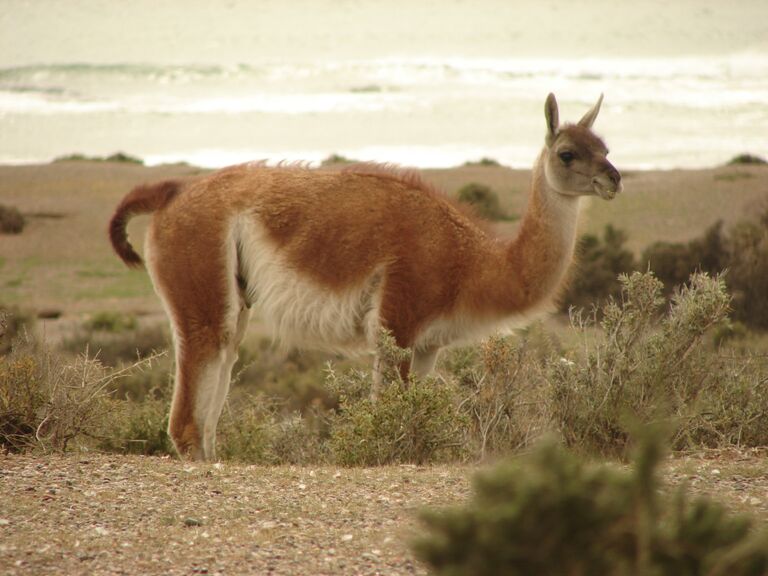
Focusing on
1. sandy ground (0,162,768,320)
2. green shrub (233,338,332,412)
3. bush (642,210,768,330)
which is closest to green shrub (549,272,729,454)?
green shrub (233,338,332,412)

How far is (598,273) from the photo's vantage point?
76.5 ft

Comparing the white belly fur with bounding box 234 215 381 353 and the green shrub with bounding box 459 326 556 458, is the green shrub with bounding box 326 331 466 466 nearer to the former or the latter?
the green shrub with bounding box 459 326 556 458

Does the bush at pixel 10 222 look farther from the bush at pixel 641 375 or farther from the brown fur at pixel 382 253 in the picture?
the bush at pixel 641 375

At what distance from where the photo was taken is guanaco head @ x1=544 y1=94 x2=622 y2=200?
8117 millimetres

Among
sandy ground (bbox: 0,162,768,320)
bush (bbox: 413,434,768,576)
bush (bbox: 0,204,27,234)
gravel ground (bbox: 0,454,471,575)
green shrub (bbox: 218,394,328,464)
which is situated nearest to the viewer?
bush (bbox: 413,434,768,576)

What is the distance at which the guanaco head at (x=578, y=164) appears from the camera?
26.6 ft

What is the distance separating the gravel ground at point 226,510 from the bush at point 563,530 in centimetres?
210

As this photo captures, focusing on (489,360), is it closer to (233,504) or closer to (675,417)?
(675,417)

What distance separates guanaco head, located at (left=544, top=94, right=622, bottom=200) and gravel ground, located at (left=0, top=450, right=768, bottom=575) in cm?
211

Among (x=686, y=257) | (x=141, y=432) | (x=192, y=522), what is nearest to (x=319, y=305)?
(x=141, y=432)

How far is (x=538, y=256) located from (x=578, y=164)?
0.76m

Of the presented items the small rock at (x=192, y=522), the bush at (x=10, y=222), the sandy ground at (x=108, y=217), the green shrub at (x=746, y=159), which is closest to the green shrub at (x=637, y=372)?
the small rock at (x=192, y=522)

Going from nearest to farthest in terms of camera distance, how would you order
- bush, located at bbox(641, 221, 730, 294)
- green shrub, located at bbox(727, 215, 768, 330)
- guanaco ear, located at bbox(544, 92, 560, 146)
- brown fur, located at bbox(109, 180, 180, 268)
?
guanaco ear, located at bbox(544, 92, 560, 146)
brown fur, located at bbox(109, 180, 180, 268)
green shrub, located at bbox(727, 215, 768, 330)
bush, located at bbox(641, 221, 730, 294)

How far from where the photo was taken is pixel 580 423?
324 inches
